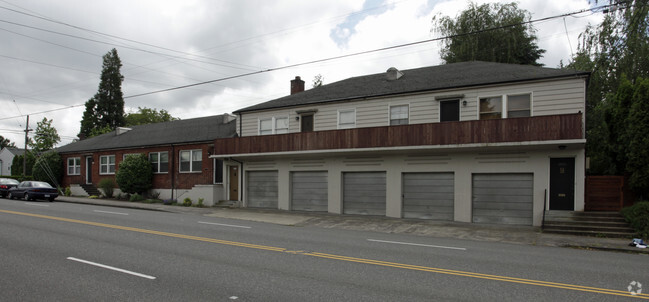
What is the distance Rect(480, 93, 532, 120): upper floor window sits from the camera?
17531 mm

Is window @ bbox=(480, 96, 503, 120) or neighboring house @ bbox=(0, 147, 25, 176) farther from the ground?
window @ bbox=(480, 96, 503, 120)

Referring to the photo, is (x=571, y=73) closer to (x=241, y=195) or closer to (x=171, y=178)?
(x=241, y=195)

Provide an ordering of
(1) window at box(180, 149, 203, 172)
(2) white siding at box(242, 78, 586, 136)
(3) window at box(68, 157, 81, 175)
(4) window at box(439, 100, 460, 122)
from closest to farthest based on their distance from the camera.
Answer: (2) white siding at box(242, 78, 586, 136)
(4) window at box(439, 100, 460, 122)
(1) window at box(180, 149, 203, 172)
(3) window at box(68, 157, 81, 175)

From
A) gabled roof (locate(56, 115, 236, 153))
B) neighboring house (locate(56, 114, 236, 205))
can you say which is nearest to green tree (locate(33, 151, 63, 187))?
neighboring house (locate(56, 114, 236, 205))

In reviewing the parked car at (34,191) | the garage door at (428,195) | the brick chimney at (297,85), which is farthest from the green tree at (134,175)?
the garage door at (428,195)

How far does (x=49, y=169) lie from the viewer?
3509cm

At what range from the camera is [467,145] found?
17.1m

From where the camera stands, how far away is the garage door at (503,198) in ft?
55.8

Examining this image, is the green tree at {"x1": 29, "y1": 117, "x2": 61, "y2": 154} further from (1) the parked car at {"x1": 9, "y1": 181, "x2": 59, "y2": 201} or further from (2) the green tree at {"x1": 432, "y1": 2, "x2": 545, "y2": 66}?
(2) the green tree at {"x1": 432, "y1": 2, "x2": 545, "y2": 66}

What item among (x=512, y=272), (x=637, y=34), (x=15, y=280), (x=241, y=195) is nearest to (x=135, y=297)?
(x=15, y=280)

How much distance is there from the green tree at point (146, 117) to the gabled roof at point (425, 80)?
160 ft

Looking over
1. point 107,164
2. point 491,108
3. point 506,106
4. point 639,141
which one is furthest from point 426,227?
point 107,164

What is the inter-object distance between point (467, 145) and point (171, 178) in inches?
804

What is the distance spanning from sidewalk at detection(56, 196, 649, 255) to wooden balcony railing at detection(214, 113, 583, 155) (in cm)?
350
